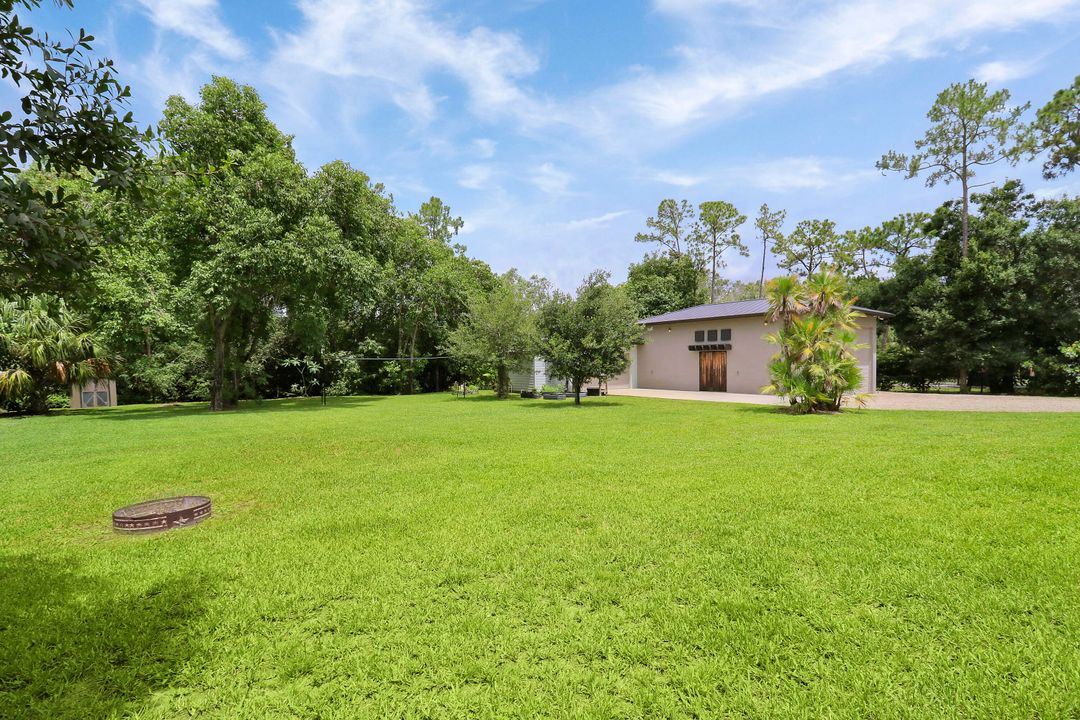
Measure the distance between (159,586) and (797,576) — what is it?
4.41 metres

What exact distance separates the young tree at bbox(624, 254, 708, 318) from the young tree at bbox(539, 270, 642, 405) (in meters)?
21.7

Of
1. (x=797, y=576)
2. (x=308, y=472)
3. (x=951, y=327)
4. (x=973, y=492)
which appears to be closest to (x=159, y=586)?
(x=308, y=472)

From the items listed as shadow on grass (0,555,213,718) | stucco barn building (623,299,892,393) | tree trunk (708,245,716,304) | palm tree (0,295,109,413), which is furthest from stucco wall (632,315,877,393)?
palm tree (0,295,109,413)

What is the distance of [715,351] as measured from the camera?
23469 mm

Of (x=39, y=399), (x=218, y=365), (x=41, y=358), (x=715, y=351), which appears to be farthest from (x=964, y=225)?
(x=39, y=399)

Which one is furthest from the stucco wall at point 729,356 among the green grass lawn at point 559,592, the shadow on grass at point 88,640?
the shadow on grass at point 88,640

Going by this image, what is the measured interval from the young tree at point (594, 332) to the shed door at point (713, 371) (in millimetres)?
8616

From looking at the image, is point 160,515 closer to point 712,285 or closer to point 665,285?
point 665,285

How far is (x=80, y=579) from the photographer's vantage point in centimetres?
355

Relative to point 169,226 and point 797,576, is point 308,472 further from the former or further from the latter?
point 169,226

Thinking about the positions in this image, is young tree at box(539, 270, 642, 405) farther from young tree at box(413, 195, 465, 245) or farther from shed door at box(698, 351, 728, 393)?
young tree at box(413, 195, 465, 245)

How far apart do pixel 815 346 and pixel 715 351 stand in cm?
1012

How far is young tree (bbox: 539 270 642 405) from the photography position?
1587cm

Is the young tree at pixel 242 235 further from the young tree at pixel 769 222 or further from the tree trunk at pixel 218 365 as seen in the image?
the young tree at pixel 769 222
